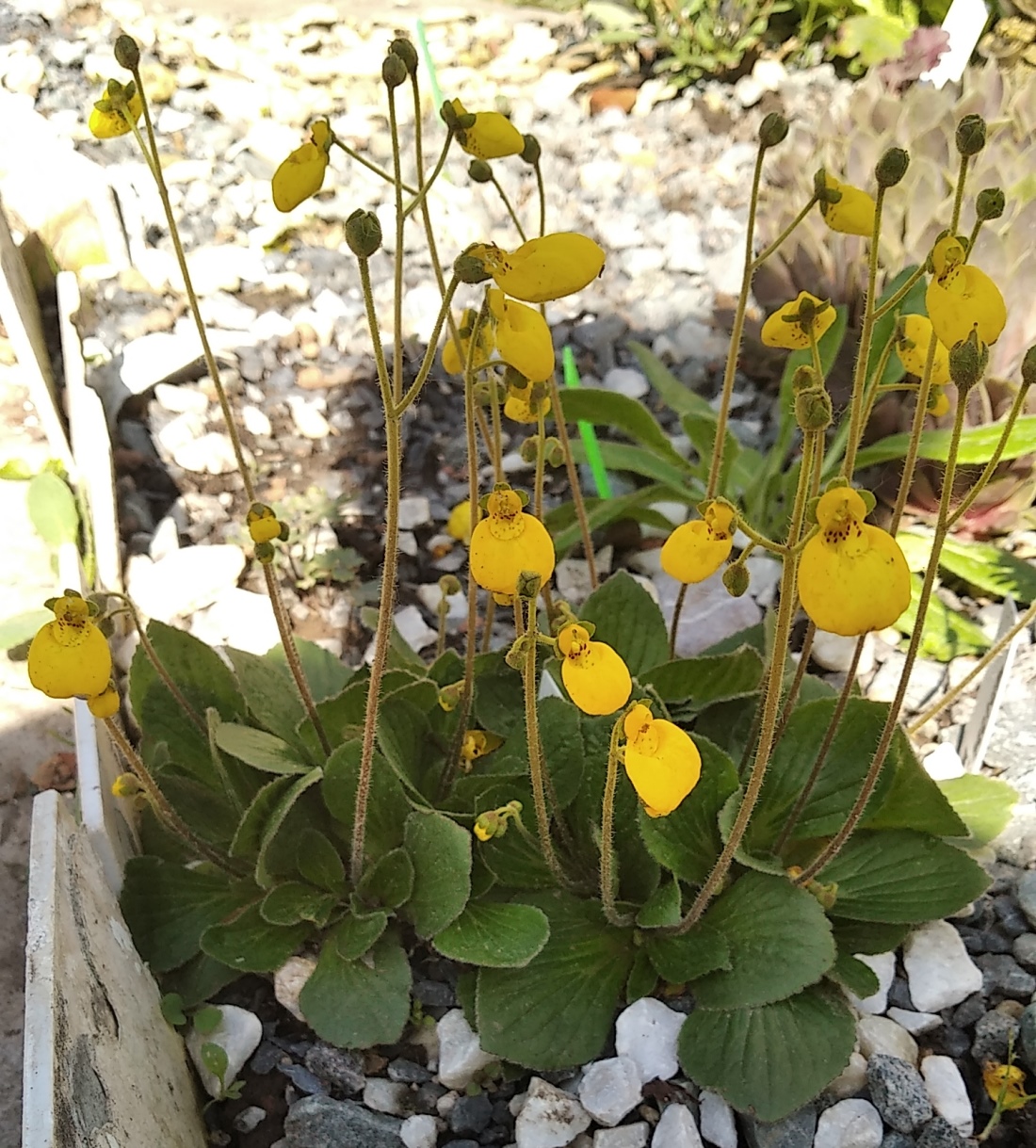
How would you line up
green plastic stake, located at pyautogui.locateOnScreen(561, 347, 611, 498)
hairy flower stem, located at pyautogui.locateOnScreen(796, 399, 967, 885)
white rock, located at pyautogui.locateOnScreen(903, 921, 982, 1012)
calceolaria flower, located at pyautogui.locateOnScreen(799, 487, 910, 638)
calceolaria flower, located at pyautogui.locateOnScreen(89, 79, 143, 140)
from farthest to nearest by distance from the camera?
green plastic stake, located at pyautogui.locateOnScreen(561, 347, 611, 498), white rock, located at pyautogui.locateOnScreen(903, 921, 982, 1012), calceolaria flower, located at pyautogui.locateOnScreen(89, 79, 143, 140), hairy flower stem, located at pyautogui.locateOnScreen(796, 399, 967, 885), calceolaria flower, located at pyautogui.locateOnScreen(799, 487, 910, 638)

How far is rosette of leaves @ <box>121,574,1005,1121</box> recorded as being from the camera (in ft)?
3.45

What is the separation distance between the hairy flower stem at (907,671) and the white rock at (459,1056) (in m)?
0.40

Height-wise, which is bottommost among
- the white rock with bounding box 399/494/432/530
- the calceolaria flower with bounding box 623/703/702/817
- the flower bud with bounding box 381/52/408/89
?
the white rock with bounding box 399/494/432/530

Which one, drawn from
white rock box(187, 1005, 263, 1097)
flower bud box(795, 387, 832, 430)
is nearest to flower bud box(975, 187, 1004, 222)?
flower bud box(795, 387, 832, 430)

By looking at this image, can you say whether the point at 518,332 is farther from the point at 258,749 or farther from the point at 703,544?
the point at 258,749

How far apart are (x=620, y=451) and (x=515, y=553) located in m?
1.06

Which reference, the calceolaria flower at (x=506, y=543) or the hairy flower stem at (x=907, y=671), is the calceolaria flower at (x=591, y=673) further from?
the hairy flower stem at (x=907, y=671)

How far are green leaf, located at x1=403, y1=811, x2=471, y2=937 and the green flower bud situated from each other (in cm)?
64

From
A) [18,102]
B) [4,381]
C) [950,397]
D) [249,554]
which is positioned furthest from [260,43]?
[950,397]

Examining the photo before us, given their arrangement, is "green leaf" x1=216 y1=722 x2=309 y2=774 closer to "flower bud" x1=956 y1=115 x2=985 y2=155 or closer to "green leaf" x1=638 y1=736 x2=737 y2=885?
"green leaf" x1=638 y1=736 x2=737 y2=885

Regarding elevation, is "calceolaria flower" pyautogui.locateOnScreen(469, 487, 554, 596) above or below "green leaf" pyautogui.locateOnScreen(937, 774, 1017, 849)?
above

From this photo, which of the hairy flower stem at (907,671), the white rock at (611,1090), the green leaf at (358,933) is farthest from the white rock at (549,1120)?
the hairy flower stem at (907,671)

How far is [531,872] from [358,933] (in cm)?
20

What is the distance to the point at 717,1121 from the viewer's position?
3.51 feet
